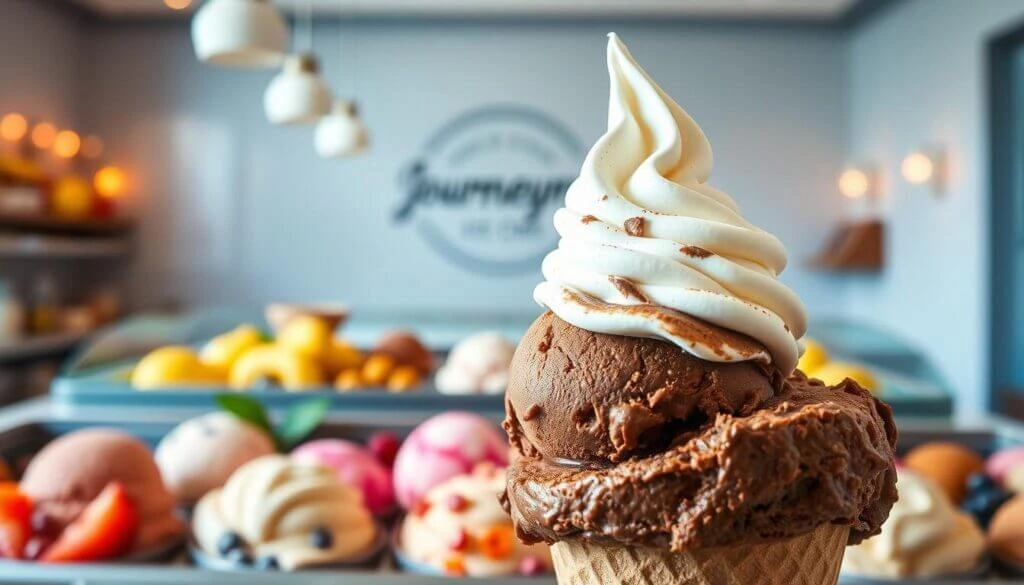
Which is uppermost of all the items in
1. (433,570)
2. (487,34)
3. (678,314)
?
(487,34)

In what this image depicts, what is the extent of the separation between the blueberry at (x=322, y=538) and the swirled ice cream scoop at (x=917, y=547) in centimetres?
113

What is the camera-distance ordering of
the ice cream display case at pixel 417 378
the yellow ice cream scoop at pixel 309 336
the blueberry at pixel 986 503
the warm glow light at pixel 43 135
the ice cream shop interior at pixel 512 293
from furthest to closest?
1. the warm glow light at pixel 43 135
2. the yellow ice cream scoop at pixel 309 336
3. the ice cream display case at pixel 417 378
4. the blueberry at pixel 986 503
5. the ice cream shop interior at pixel 512 293

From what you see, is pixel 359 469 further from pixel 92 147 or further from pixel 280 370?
pixel 92 147

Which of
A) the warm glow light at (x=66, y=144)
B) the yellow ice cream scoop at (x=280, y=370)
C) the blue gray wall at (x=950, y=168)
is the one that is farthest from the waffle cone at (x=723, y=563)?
the warm glow light at (x=66, y=144)

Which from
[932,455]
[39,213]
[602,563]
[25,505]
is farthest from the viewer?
[39,213]

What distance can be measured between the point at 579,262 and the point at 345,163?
651 cm

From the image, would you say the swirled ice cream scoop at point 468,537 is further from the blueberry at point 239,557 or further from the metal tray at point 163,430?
the blueberry at point 239,557

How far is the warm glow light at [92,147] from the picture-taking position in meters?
7.27

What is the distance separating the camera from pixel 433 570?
1.80m

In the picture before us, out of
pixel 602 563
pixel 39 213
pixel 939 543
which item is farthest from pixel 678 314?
pixel 39 213

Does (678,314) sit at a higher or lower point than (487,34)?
lower

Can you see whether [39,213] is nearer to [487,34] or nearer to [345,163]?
[345,163]

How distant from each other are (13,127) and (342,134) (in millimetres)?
3202

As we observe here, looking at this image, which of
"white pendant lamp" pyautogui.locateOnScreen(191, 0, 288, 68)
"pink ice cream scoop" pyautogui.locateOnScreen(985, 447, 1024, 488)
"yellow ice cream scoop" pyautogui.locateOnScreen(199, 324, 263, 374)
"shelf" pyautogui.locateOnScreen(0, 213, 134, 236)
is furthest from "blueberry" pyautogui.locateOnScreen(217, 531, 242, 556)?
"shelf" pyautogui.locateOnScreen(0, 213, 134, 236)
